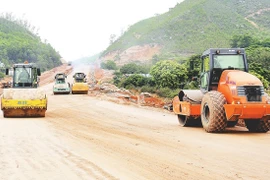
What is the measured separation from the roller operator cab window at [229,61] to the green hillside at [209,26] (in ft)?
276

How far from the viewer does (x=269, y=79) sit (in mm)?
46406

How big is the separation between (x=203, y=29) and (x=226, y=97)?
103 meters

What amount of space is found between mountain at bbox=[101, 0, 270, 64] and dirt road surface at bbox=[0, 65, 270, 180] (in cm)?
8725

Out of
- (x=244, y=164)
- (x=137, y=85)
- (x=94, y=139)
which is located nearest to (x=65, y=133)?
(x=94, y=139)

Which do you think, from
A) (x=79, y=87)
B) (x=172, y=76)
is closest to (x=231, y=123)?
(x=79, y=87)

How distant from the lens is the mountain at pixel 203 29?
107062 millimetres

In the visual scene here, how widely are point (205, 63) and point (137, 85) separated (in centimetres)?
4084

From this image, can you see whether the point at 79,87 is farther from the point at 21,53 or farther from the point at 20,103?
the point at 21,53

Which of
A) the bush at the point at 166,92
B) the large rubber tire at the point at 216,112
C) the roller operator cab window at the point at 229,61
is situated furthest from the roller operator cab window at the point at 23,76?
the bush at the point at 166,92

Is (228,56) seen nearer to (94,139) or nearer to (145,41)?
(94,139)

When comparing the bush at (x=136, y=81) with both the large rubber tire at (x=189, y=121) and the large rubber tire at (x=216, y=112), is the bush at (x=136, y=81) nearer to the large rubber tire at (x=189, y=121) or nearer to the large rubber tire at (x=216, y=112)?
the large rubber tire at (x=189, y=121)

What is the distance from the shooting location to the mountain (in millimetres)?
107062

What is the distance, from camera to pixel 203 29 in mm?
114062

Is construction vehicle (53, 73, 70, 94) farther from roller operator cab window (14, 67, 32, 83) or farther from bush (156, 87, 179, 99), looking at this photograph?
roller operator cab window (14, 67, 32, 83)
